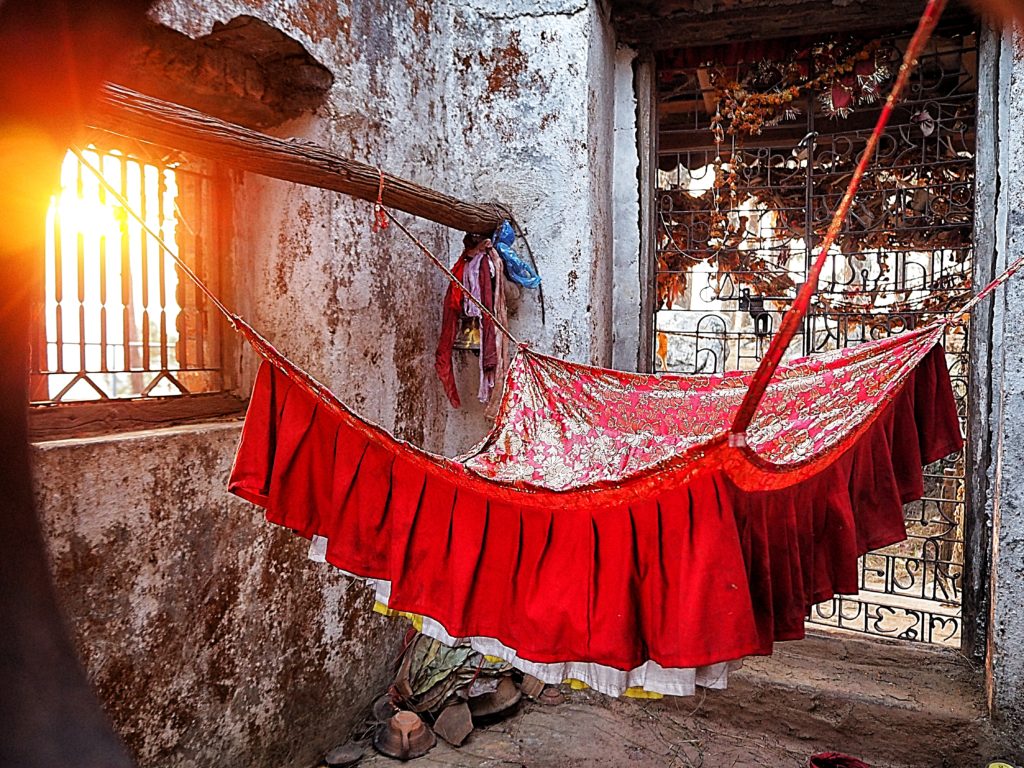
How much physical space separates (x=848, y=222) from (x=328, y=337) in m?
1.91

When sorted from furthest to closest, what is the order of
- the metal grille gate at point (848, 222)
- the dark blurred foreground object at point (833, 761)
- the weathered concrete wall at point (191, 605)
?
the metal grille gate at point (848, 222) < the dark blurred foreground object at point (833, 761) < the weathered concrete wall at point (191, 605)

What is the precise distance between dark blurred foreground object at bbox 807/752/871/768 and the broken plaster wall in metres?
1.44

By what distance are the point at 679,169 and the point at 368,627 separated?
6.93 ft

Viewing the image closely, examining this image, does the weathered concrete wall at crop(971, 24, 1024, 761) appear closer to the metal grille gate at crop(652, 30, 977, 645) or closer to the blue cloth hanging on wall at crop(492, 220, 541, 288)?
the metal grille gate at crop(652, 30, 977, 645)

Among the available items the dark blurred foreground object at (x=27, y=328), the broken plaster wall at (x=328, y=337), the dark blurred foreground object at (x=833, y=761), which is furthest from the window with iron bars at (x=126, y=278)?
the dark blurred foreground object at (x=833, y=761)

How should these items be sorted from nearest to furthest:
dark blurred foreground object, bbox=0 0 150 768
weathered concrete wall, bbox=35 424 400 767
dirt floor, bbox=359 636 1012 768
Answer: dark blurred foreground object, bbox=0 0 150 768, weathered concrete wall, bbox=35 424 400 767, dirt floor, bbox=359 636 1012 768

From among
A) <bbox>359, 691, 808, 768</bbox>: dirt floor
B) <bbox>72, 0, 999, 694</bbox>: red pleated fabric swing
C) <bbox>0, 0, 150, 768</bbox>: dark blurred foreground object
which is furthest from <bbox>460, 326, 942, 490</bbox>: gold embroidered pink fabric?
<bbox>0, 0, 150, 768</bbox>: dark blurred foreground object

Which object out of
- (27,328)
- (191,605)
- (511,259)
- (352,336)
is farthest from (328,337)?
(27,328)

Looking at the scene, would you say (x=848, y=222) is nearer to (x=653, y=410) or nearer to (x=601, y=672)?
(x=653, y=410)

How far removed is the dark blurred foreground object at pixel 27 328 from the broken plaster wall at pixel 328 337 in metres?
1.16

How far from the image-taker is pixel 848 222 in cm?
268

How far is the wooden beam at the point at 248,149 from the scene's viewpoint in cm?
127

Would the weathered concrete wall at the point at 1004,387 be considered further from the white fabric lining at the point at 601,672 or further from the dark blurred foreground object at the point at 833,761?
the white fabric lining at the point at 601,672

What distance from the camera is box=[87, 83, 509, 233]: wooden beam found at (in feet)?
4.17
